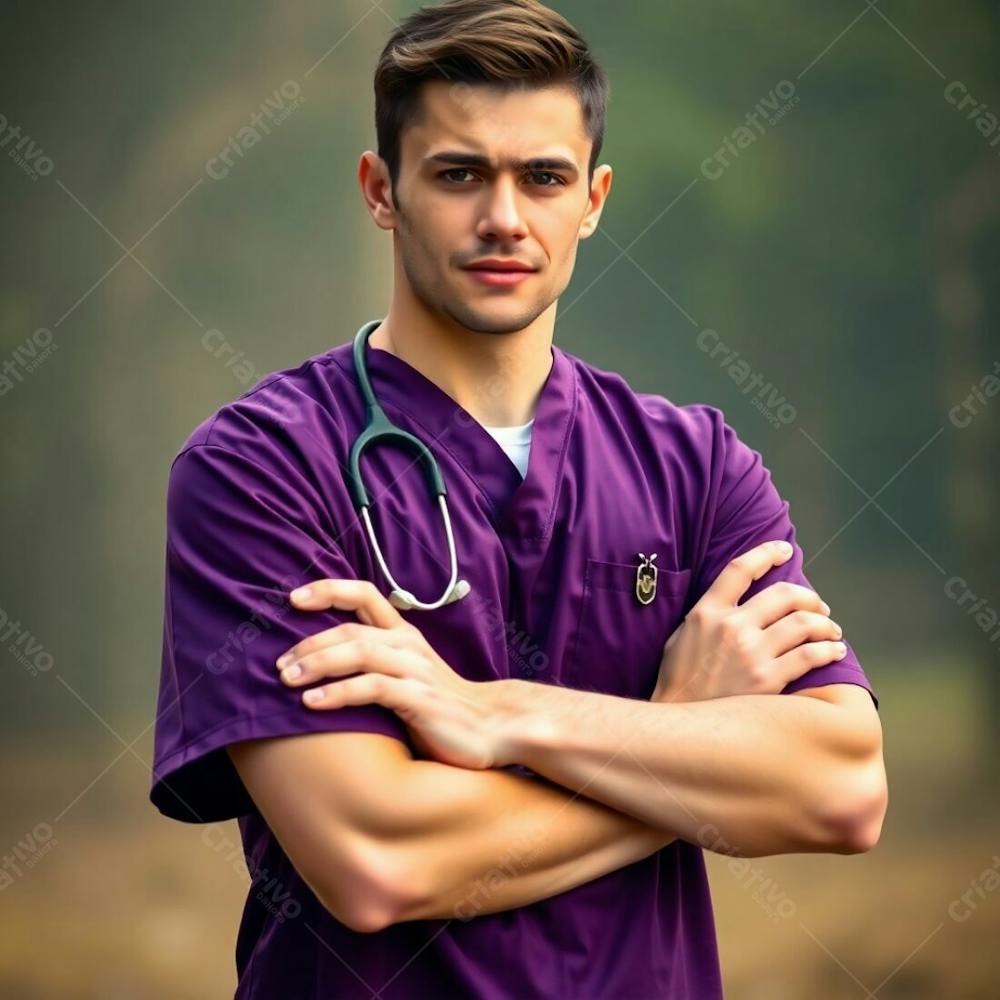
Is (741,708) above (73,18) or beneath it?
beneath

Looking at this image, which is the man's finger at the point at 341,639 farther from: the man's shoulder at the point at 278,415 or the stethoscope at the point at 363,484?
the man's shoulder at the point at 278,415

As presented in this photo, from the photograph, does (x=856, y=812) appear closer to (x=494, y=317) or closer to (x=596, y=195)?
(x=494, y=317)

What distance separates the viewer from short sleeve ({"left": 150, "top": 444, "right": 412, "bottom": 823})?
1.21 meters

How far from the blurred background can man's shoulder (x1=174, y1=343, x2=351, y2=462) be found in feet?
5.90

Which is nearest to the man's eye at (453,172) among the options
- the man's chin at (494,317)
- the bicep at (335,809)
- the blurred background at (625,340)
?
the man's chin at (494,317)

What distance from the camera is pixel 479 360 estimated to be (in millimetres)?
1435

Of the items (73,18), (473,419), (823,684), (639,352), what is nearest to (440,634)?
(473,419)

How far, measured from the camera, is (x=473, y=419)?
1.42m

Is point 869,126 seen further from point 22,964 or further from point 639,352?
point 22,964

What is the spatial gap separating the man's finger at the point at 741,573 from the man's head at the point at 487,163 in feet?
0.94

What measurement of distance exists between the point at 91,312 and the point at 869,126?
169 cm

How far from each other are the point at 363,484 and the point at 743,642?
35 centimetres

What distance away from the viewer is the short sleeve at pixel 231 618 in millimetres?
1208

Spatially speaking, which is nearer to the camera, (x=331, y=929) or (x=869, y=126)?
(x=331, y=929)
